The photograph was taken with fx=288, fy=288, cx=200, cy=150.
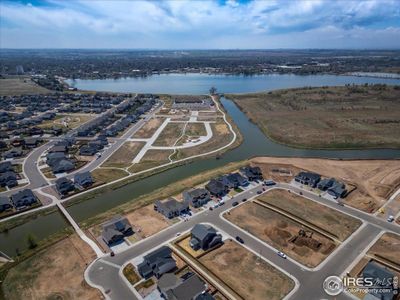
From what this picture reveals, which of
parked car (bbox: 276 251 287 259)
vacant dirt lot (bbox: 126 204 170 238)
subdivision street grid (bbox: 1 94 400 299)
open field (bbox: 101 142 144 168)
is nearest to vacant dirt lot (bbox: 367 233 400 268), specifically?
subdivision street grid (bbox: 1 94 400 299)

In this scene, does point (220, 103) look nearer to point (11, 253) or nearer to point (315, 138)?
point (315, 138)

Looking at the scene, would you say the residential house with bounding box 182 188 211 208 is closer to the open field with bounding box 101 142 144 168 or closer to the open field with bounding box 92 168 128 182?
the open field with bounding box 92 168 128 182

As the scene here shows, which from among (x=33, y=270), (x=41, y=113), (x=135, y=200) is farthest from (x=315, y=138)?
(x=41, y=113)

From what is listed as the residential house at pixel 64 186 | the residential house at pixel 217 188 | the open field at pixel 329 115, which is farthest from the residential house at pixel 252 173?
the residential house at pixel 64 186

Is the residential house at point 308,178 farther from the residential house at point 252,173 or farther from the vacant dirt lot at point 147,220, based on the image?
the vacant dirt lot at point 147,220

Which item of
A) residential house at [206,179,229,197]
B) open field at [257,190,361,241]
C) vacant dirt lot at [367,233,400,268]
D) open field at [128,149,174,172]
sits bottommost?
vacant dirt lot at [367,233,400,268]

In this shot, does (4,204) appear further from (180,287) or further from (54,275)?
(180,287)
